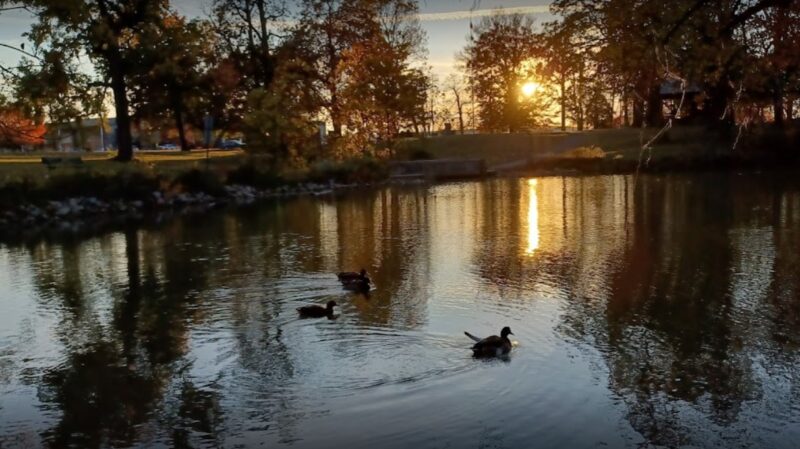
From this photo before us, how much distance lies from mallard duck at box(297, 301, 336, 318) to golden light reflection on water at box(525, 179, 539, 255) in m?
6.73

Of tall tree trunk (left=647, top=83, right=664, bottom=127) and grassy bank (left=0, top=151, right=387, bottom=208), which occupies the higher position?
tall tree trunk (left=647, top=83, right=664, bottom=127)


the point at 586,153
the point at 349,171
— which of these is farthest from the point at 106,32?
the point at 586,153

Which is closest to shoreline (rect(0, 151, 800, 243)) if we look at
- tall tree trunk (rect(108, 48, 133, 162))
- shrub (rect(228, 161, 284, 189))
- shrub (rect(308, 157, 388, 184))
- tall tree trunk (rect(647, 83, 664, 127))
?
shrub (rect(228, 161, 284, 189))

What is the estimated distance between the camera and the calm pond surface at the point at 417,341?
8125 mm

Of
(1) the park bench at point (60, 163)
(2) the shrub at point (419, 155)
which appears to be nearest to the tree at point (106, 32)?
(1) the park bench at point (60, 163)

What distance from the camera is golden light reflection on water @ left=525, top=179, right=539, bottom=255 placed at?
751 inches

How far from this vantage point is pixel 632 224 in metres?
22.5

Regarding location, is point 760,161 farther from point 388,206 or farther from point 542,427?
point 542,427

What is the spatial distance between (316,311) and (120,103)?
30755 mm

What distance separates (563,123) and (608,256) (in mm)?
62692

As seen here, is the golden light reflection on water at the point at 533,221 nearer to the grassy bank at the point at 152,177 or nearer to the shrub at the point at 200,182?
the grassy bank at the point at 152,177

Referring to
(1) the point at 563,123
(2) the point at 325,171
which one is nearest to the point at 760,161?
(2) the point at 325,171

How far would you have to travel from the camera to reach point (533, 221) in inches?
946

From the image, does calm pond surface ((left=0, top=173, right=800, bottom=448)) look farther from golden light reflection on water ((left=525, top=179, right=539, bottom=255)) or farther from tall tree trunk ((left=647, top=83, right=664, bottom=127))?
tall tree trunk ((left=647, top=83, right=664, bottom=127))
